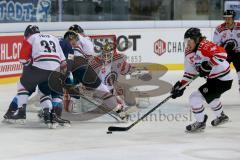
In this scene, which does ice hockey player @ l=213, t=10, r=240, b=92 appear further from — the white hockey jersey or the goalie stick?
the goalie stick

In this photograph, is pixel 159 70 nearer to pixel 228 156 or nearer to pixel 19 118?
pixel 19 118

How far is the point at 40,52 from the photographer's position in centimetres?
631

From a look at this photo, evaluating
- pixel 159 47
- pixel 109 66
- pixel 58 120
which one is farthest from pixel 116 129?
pixel 159 47

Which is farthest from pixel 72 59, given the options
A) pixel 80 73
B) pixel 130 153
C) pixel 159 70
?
pixel 159 70

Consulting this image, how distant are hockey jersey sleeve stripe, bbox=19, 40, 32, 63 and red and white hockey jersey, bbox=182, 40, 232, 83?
4.83 ft

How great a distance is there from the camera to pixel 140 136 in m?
5.99

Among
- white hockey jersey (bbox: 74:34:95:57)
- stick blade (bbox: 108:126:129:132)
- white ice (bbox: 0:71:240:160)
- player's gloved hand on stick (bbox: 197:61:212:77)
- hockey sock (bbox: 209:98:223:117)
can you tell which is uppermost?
white hockey jersey (bbox: 74:34:95:57)

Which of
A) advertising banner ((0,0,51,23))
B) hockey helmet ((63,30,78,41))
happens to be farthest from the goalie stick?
advertising banner ((0,0,51,23))

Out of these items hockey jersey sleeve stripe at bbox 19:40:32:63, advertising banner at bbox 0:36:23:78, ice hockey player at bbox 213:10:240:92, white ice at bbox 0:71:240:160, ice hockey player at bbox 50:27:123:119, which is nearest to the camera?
white ice at bbox 0:71:240:160

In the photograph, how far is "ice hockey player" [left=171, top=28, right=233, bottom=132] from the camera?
5.97m

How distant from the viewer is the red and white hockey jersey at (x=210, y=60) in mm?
5961

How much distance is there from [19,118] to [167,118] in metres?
1.61

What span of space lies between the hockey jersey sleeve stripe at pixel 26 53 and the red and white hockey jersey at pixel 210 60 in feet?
4.83

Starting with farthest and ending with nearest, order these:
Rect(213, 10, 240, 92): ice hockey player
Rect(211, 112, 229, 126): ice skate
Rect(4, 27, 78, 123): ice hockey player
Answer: Rect(213, 10, 240, 92): ice hockey player, Rect(211, 112, 229, 126): ice skate, Rect(4, 27, 78, 123): ice hockey player
